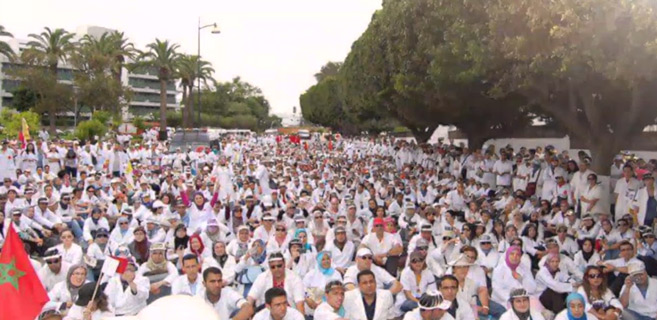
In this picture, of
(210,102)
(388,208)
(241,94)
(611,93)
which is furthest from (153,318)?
(241,94)

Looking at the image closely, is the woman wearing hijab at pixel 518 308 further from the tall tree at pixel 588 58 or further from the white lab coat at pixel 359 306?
the tall tree at pixel 588 58

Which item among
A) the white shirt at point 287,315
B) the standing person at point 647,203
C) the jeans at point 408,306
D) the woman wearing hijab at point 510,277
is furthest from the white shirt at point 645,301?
the white shirt at point 287,315

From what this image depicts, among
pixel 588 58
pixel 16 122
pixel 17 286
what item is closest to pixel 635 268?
pixel 588 58

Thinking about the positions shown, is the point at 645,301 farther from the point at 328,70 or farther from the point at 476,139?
the point at 328,70

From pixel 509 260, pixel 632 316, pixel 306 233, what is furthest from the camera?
pixel 306 233

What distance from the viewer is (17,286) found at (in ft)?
18.3

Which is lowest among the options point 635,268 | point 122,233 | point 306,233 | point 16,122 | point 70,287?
point 122,233

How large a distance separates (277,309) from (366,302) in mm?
1057

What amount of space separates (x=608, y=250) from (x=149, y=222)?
6.80m

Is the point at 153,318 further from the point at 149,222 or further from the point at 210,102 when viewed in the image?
the point at 210,102

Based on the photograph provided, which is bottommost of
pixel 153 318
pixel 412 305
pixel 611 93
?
pixel 412 305

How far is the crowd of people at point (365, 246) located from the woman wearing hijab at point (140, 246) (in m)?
0.02

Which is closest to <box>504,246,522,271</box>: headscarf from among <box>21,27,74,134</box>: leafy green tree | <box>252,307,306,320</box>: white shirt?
<box>252,307,306,320</box>: white shirt

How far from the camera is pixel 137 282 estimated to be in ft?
23.4
